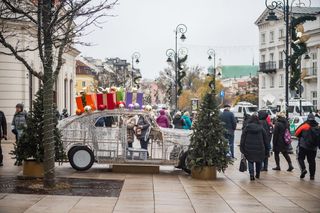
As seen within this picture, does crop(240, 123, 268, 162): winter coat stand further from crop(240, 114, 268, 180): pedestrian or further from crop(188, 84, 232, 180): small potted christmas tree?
crop(188, 84, 232, 180): small potted christmas tree

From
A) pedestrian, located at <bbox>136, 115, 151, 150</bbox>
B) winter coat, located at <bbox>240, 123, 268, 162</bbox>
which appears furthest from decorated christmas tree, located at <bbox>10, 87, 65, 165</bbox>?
winter coat, located at <bbox>240, 123, 268, 162</bbox>

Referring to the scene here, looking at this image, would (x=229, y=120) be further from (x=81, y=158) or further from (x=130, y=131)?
(x=81, y=158)

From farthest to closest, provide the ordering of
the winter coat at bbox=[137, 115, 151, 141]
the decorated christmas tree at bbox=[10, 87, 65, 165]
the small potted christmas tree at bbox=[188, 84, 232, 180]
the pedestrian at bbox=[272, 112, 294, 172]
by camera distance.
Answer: the pedestrian at bbox=[272, 112, 294, 172] < the winter coat at bbox=[137, 115, 151, 141] < the small potted christmas tree at bbox=[188, 84, 232, 180] < the decorated christmas tree at bbox=[10, 87, 65, 165]

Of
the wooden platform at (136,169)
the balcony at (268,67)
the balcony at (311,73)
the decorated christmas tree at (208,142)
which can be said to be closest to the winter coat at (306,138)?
the decorated christmas tree at (208,142)

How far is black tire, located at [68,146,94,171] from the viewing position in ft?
50.3

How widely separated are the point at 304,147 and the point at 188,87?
83917mm

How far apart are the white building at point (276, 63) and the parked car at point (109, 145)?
53.2 meters

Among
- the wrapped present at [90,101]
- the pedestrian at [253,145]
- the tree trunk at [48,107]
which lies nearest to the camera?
the tree trunk at [48,107]

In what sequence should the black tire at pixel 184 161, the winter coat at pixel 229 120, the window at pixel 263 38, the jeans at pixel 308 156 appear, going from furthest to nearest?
the window at pixel 263 38 → the winter coat at pixel 229 120 → the black tire at pixel 184 161 → the jeans at pixel 308 156

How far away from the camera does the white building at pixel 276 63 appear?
6800 cm

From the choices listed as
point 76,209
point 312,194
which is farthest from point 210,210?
point 312,194

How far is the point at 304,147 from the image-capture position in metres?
15.1

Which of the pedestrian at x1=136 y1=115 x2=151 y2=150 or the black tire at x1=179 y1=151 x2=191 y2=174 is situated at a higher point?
the pedestrian at x1=136 y1=115 x2=151 y2=150

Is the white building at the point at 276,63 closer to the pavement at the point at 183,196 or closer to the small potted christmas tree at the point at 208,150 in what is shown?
the small potted christmas tree at the point at 208,150
